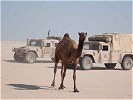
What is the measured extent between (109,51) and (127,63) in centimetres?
146

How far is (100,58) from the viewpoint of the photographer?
68.8 feet

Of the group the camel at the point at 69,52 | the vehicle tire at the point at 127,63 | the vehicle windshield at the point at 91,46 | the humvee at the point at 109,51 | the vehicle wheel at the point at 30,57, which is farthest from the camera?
the vehicle wheel at the point at 30,57

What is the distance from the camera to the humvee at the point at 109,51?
67.7ft

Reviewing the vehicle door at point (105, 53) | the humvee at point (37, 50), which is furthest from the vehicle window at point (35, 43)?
the vehicle door at point (105, 53)

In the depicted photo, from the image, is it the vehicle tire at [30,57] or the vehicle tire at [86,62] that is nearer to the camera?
the vehicle tire at [86,62]

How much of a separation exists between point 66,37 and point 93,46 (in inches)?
336

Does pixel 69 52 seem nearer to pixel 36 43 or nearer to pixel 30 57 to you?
pixel 30 57

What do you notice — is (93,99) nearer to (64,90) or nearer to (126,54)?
(64,90)

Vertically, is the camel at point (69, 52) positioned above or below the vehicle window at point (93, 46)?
below

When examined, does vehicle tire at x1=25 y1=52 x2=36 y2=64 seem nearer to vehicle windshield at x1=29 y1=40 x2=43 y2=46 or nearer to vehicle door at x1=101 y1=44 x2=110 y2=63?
vehicle windshield at x1=29 y1=40 x2=43 y2=46

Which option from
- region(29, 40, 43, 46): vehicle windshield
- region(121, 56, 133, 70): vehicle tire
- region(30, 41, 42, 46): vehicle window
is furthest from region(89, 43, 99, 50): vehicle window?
region(30, 41, 42, 46): vehicle window

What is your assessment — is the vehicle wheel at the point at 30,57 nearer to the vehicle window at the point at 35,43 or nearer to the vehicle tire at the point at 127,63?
the vehicle window at the point at 35,43

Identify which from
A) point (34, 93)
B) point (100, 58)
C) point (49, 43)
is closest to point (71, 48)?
point (34, 93)

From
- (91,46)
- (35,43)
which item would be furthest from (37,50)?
(91,46)
